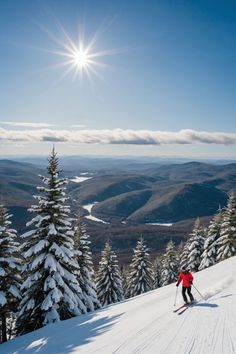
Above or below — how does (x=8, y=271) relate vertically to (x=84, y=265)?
above

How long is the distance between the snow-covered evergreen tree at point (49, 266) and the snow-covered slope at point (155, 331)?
2.69m

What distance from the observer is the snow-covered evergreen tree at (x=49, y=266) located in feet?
62.2

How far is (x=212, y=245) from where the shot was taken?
3922 centimetres

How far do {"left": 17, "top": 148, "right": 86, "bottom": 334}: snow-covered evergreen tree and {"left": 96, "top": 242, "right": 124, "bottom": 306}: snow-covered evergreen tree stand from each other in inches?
674

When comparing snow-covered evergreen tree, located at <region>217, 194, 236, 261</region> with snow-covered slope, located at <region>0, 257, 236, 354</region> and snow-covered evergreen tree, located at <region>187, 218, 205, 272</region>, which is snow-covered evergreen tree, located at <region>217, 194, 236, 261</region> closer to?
snow-covered evergreen tree, located at <region>187, 218, 205, 272</region>

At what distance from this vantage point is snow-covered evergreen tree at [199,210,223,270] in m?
38.3

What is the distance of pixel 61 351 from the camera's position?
11.5 meters

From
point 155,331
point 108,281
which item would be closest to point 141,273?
point 108,281

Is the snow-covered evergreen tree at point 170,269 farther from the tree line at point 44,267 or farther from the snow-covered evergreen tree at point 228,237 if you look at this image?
the tree line at point 44,267

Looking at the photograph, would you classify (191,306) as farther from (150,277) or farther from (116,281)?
(150,277)

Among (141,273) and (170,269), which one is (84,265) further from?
(170,269)

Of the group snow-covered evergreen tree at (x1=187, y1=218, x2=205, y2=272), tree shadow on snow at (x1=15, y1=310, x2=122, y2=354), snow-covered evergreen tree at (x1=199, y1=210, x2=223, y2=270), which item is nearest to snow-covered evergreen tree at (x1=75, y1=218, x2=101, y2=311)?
tree shadow on snow at (x1=15, y1=310, x2=122, y2=354)

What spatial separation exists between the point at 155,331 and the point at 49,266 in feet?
33.0

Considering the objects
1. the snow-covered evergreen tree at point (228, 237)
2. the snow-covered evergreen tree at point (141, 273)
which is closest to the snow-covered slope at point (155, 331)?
the snow-covered evergreen tree at point (228, 237)
